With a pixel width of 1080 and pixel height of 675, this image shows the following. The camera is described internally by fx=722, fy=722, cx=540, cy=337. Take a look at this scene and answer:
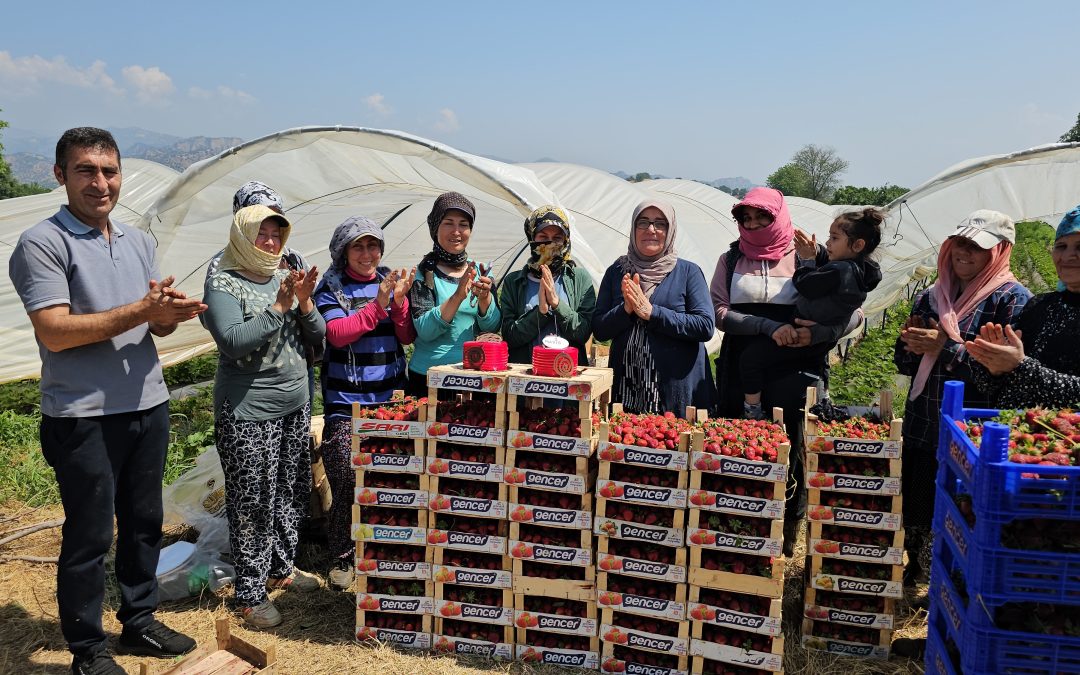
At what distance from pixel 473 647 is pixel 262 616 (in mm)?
1256

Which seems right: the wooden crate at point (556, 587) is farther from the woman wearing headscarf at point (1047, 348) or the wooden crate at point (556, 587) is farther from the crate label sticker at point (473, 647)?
the woman wearing headscarf at point (1047, 348)

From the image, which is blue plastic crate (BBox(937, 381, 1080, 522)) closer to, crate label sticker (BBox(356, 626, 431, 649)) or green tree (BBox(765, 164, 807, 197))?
crate label sticker (BBox(356, 626, 431, 649))

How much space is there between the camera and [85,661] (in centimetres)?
354

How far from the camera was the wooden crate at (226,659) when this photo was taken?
3510 millimetres

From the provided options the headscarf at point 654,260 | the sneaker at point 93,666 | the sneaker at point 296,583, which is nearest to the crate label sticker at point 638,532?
the headscarf at point 654,260

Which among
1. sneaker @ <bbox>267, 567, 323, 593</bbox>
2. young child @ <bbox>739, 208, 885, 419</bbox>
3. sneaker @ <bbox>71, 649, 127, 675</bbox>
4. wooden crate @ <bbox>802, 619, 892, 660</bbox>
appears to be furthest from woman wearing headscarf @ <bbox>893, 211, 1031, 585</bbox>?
sneaker @ <bbox>71, 649, 127, 675</bbox>

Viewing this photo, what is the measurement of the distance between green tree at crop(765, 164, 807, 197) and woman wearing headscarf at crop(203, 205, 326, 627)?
86.3m

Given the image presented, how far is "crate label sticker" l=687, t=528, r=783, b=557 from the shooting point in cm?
346

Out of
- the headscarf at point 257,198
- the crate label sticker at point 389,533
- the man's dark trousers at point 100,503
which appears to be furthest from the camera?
the headscarf at point 257,198

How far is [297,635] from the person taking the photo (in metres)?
4.12

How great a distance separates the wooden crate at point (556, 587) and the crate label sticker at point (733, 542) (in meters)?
0.62

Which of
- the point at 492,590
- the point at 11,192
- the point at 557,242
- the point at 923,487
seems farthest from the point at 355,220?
the point at 11,192

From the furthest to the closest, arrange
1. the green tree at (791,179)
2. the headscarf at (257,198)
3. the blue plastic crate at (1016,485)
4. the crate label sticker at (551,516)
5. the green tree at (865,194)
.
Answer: the green tree at (791,179) < the green tree at (865,194) < the headscarf at (257,198) < the crate label sticker at (551,516) < the blue plastic crate at (1016,485)

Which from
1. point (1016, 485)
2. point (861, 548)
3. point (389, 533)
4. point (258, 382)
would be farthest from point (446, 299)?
point (1016, 485)
